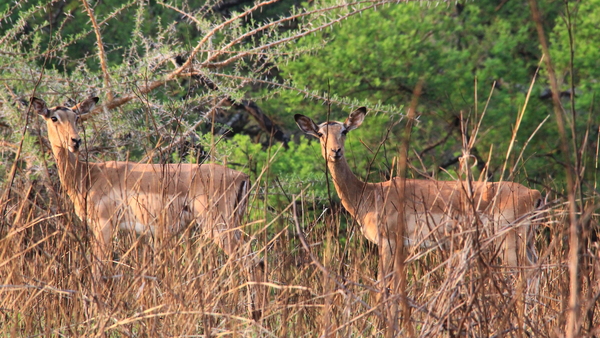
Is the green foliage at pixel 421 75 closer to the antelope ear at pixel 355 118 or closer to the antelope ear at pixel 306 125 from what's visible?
the antelope ear at pixel 306 125

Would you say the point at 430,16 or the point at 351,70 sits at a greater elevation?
the point at 430,16

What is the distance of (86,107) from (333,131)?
76.7 inches

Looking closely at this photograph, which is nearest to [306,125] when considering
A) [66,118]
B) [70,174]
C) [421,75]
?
[66,118]

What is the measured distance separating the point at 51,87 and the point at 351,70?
4897 millimetres

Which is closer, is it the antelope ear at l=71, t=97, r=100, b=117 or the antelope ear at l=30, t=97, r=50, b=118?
the antelope ear at l=30, t=97, r=50, b=118

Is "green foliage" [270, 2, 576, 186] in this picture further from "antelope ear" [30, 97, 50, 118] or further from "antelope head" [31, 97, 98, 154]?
"antelope ear" [30, 97, 50, 118]

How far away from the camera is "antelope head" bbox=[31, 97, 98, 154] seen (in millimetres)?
5632

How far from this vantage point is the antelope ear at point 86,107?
5848mm

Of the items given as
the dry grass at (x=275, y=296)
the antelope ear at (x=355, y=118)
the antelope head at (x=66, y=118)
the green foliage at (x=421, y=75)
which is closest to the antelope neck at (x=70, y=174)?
the antelope head at (x=66, y=118)

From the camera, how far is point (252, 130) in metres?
11.6

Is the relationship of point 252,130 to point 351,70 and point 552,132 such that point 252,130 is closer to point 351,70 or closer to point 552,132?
point 351,70

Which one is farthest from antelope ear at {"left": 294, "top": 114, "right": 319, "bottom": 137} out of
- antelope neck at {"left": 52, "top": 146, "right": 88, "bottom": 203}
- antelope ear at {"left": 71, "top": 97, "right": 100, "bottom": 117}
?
antelope neck at {"left": 52, "top": 146, "right": 88, "bottom": 203}

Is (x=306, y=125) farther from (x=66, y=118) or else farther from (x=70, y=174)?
(x=70, y=174)

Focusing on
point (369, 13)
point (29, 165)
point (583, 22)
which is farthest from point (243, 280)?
point (583, 22)
